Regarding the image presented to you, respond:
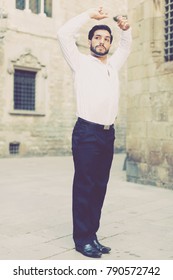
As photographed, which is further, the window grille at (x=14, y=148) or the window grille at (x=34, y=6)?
the window grille at (x=34, y=6)

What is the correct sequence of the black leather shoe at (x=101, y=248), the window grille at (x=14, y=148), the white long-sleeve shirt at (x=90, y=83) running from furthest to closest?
1. the window grille at (x=14, y=148)
2. the black leather shoe at (x=101, y=248)
3. the white long-sleeve shirt at (x=90, y=83)

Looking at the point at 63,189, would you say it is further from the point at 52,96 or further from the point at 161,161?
the point at 52,96

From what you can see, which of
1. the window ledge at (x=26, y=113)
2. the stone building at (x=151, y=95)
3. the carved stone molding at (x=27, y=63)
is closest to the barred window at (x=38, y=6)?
the carved stone molding at (x=27, y=63)

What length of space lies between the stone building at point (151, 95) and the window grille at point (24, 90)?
328 inches

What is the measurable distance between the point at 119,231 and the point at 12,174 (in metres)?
6.27

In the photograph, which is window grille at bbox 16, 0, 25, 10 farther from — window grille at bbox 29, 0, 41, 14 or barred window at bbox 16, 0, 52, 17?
window grille at bbox 29, 0, 41, 14

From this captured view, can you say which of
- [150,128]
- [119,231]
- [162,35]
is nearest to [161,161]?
[150,128]

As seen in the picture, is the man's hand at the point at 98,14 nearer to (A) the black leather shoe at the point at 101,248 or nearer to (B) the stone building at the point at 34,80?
(A) the black leather shoe at the point at 101,248

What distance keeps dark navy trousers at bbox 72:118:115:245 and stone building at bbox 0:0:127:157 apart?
41.2 feet

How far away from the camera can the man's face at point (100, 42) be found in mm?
3650

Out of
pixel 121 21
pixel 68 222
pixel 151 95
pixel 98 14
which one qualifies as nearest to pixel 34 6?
pixel 151 95

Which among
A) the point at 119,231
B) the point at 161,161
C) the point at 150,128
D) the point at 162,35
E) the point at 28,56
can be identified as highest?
the point at 28,56

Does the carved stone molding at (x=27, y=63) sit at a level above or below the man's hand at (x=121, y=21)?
above

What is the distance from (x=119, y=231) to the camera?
464 cm
